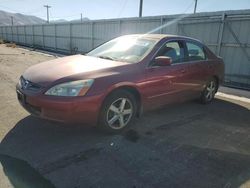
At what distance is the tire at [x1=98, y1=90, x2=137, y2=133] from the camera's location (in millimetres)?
3568

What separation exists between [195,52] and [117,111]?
259 cm

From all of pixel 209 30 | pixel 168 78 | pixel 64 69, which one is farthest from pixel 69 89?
pixel 209 30

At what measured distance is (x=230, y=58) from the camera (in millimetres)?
9422

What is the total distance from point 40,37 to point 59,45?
17.9 feet

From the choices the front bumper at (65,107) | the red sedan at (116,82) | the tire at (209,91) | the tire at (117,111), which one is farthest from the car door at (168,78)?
the front bumper at (65,107)

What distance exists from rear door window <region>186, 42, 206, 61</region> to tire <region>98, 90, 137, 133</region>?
1964 millimetres

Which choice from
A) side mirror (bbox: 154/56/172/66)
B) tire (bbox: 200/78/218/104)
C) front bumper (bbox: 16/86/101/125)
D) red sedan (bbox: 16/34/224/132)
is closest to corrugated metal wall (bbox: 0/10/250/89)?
tire (bbox: 200/78/218/104)

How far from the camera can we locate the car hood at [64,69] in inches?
135

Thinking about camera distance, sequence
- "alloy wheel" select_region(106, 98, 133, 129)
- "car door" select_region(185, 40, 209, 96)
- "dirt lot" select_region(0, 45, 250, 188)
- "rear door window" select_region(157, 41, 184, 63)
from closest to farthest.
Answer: "dirt lot" select_region(0, 45, 250, 188) → "alloy wheel" select_region(106, 98, 133, 129) → "rear door window" select_region(157, 41, 184, 63) → "car door" select_region(185, 40, 209, 96)

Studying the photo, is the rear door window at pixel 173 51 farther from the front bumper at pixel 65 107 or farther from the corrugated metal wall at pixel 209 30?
the corrugated metal wall at pixel 209 30

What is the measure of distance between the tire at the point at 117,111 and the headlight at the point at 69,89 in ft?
1.37

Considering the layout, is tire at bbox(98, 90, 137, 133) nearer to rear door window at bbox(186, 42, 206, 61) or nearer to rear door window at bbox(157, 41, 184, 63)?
rear door window at bbox(157, 41, 184, 63)

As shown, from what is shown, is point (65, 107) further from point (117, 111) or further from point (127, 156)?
point (127, 156)

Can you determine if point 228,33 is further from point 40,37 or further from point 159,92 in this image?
point 40,37
